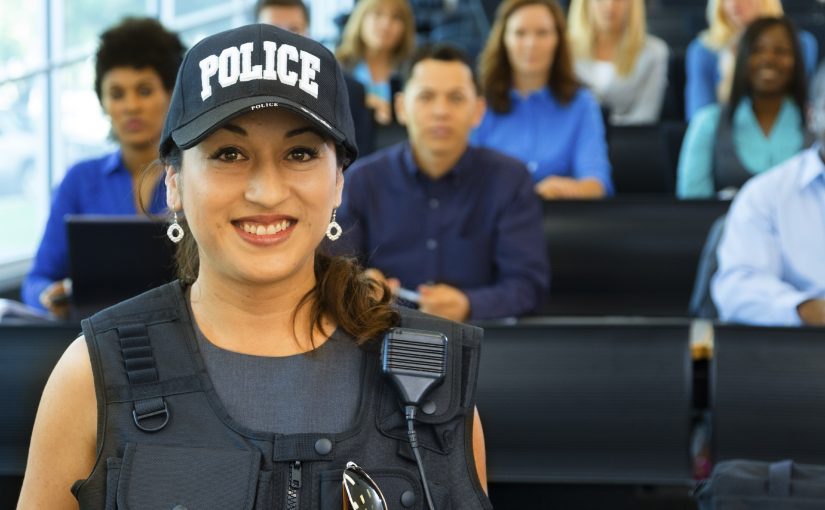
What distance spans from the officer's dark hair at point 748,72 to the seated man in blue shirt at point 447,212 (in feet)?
5.91

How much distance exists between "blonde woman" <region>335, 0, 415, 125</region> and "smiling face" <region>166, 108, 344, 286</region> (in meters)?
5.32

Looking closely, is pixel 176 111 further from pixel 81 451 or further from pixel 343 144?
pixel 81 451

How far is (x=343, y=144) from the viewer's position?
1456 millimetres

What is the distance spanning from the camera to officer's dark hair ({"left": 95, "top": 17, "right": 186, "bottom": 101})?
386cm

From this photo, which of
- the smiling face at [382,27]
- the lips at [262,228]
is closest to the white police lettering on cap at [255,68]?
the lips at [262,228]

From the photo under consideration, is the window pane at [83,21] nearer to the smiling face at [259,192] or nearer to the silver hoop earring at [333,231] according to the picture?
the silver hoop earring at [333,231]

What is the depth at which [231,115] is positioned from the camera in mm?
1349

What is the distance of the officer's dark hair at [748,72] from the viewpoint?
17.6 ft

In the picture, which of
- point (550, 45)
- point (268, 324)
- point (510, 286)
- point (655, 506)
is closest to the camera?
point (268, 324)

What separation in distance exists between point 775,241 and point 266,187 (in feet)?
7.70

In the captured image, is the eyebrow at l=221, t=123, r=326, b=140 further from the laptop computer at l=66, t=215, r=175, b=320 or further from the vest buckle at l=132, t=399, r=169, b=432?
the laptop computer at l=66, t=215, r=175, b=320

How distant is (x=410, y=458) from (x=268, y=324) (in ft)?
0.76

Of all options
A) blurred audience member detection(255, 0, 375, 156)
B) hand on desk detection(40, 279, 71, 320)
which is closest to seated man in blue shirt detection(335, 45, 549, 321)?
hand on desk detection(40, 279, 71, 320)

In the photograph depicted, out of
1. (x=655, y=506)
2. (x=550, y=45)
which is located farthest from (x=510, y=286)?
(x=550, y=45)
